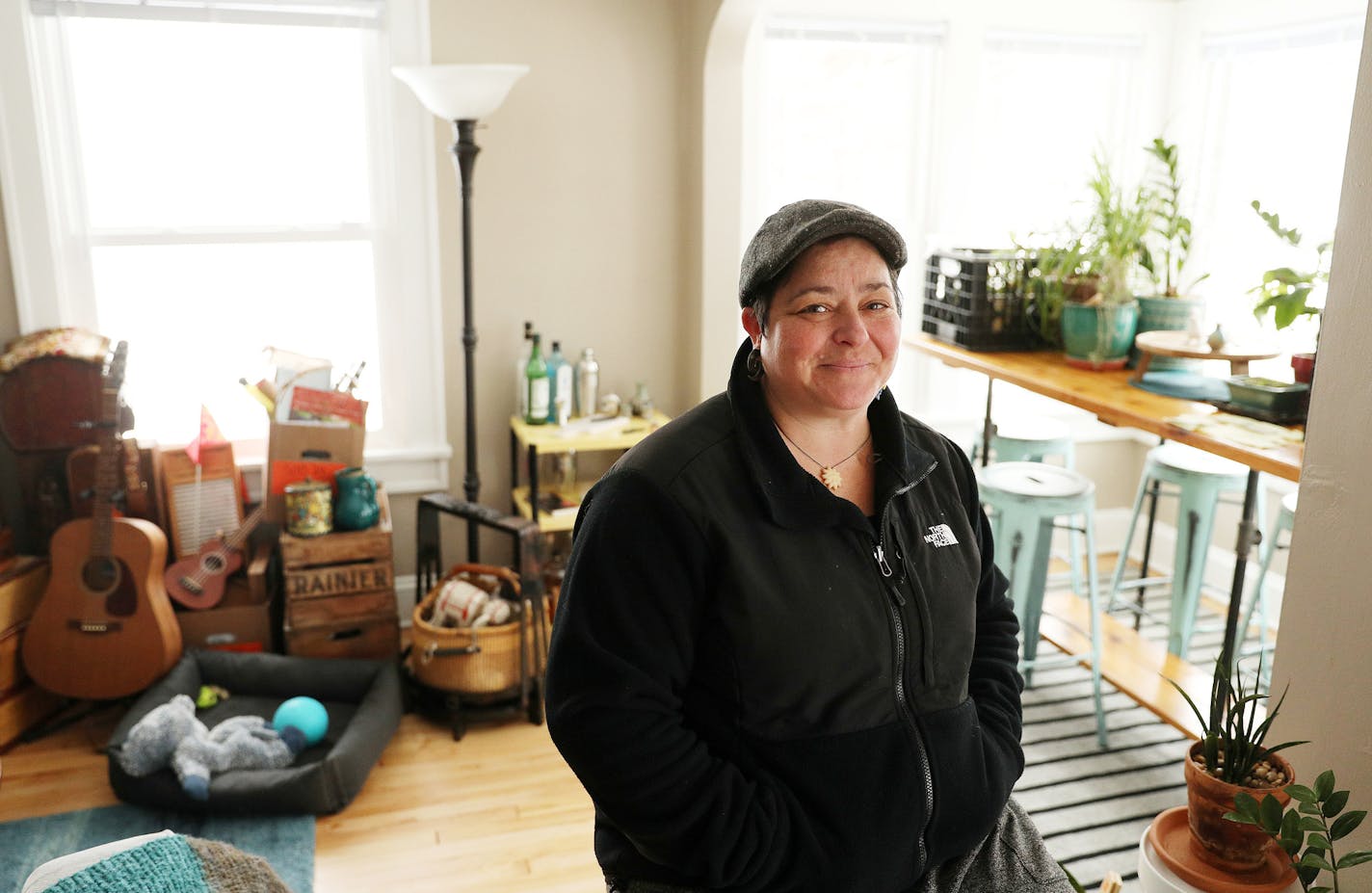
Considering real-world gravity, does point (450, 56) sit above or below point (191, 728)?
above

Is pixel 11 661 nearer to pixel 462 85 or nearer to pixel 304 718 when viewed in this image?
pixel 304 718

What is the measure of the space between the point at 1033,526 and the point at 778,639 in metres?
1.97

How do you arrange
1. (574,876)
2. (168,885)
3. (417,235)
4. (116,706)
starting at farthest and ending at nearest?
(417,235), (116,706), (574,876), (168,885)

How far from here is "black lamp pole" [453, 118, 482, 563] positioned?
3.16m

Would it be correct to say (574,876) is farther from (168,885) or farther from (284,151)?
(284,151)

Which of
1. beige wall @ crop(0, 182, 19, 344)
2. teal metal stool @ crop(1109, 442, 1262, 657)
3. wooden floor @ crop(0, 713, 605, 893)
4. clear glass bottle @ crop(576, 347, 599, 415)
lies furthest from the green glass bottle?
teal metal stool @ crop(1109, 442, 1262, 657)

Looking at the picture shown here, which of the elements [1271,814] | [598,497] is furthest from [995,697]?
[598,497]

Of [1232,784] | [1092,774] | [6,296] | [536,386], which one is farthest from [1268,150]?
[6,296]

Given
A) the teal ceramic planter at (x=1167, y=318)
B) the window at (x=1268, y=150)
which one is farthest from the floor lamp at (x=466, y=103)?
the window at (x=1268, y=150)

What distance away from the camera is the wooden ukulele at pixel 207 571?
317cm

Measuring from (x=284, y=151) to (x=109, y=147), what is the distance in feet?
1.64

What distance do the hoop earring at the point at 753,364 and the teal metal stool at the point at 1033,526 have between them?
1.70 metres

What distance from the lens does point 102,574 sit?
3.02 metres

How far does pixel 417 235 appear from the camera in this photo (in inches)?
138
